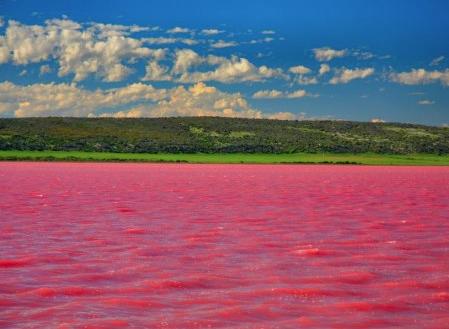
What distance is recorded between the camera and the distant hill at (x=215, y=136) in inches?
4658

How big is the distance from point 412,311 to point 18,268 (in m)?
5.66

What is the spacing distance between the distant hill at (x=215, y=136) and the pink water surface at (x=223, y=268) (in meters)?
96.7

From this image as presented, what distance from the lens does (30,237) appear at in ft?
43.1

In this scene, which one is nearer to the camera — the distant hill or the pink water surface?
the pink water surface

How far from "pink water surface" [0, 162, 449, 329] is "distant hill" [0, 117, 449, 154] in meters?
96.7

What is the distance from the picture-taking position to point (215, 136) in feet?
454

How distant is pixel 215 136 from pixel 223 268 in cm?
12851

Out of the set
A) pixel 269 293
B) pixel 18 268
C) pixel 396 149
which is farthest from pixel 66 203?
pixel 396 149

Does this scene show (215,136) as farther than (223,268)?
Yes

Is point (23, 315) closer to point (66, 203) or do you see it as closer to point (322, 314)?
point (322, 314)

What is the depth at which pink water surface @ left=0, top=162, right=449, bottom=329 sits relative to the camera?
7.20 m

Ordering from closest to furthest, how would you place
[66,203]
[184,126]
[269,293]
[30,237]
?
[269,293] → [30,237] → [66,203] → [184,126]

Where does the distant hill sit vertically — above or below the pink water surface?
above

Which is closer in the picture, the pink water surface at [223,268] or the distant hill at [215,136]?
the pink water surface at [223,268]
